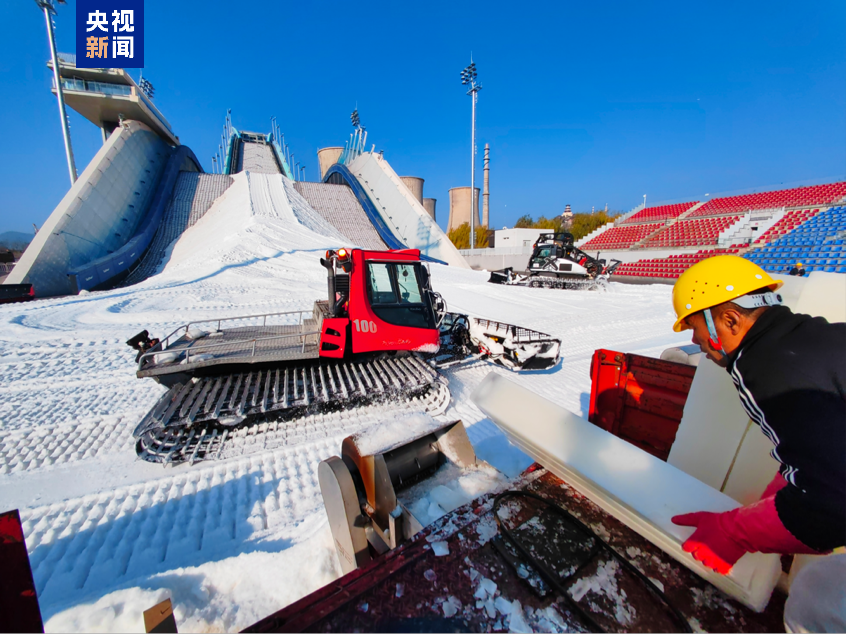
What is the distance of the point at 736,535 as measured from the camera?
3.97ft

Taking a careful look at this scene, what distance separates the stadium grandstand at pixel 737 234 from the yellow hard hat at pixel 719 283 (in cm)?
1987

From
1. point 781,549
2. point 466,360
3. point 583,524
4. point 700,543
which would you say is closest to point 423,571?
point 583,524

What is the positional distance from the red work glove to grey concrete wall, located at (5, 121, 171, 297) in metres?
15.8

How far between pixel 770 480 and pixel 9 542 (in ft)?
9.27

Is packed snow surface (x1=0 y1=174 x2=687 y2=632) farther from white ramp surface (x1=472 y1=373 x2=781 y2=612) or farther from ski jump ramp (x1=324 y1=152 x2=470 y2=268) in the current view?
ski jump ramp (x1=324 y1=152 x2=470 y2=268)

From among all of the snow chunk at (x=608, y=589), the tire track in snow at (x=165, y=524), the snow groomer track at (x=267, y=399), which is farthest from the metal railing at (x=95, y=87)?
the snow chunk at (x=608, y=589)

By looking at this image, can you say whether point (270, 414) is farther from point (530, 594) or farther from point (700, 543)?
point (700, 543)

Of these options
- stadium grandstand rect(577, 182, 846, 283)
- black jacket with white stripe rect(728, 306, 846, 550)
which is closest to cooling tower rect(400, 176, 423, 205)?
stadium grandstand rect(577, 182, 846, 283)

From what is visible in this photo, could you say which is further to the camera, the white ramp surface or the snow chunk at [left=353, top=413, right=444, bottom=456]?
the snow chunk at [left=353, top=413, right=444, bottom=456]

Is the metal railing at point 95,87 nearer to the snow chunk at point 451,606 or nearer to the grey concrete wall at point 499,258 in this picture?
the grey concrete wall at point 499,258

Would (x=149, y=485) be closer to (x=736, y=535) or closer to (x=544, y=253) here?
(x=736, y=535)

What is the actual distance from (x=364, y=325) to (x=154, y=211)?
66.1 ft

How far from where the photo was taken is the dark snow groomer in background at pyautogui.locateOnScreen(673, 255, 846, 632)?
3.28 ft

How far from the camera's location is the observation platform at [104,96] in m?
19.8
